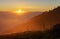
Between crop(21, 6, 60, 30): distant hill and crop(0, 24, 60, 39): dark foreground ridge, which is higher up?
crop(21, 6, 60, 30): distant hill

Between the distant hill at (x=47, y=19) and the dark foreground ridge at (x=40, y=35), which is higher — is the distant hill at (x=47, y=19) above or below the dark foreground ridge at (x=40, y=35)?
above

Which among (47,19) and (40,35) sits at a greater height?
(47,19)

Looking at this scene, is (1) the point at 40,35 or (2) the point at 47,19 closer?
(1) the point at 40,35

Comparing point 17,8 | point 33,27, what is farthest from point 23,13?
point 33,27

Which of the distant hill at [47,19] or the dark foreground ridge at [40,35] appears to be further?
the distant hill at [47,19]

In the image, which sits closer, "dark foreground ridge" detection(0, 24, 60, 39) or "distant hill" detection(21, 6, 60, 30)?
"dark foreground ridge" detection(0, 24, 60, 39)

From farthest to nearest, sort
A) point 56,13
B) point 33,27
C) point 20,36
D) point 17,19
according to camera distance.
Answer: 1. point 17,19
2. point 56,13
3. point 33,27
4. point 20,36

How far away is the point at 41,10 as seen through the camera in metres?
1.76

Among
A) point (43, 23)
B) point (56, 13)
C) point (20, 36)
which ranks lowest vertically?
point (20, 36)

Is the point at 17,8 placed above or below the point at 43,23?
above

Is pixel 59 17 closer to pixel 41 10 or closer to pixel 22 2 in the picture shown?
pixel 41 10

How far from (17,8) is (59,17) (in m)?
0.43

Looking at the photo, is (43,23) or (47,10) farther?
(47,10)

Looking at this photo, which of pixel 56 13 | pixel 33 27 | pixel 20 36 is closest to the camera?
pixel 20 36
